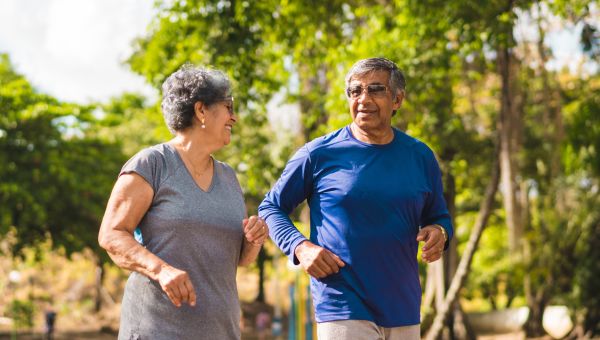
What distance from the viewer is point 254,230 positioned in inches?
134

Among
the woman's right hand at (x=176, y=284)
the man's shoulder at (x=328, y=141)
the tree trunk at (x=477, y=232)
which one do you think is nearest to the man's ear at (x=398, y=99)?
the man's shoulder at (x=328, y=141)

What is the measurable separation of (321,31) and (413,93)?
207 centimetres

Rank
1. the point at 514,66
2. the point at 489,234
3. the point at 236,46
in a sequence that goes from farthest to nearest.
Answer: the point at 489,234 → the point at 514,66 → the point at 236,46

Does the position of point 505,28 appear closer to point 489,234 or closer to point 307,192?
point 307,192

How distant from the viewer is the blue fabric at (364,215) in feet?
12.1

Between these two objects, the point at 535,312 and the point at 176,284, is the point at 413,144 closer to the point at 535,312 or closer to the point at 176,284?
the point at 176,284

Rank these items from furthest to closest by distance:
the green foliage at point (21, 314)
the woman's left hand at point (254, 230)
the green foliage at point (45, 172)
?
the green foliage at point (21, 314)
the green foliage at point (45, 172)
the woman's left hand at point (254, 230)

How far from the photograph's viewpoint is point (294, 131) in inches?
893

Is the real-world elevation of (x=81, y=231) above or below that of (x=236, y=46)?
below

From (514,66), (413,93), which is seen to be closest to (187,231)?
(413,93)

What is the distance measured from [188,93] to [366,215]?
905mm

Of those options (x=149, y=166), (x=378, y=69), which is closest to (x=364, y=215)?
(x=378, y=69)

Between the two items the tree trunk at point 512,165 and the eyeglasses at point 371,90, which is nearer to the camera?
the eyeglasses at point 371,90

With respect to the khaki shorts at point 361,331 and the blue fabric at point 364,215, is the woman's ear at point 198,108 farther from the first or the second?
the khaki shorts at point 361,331
